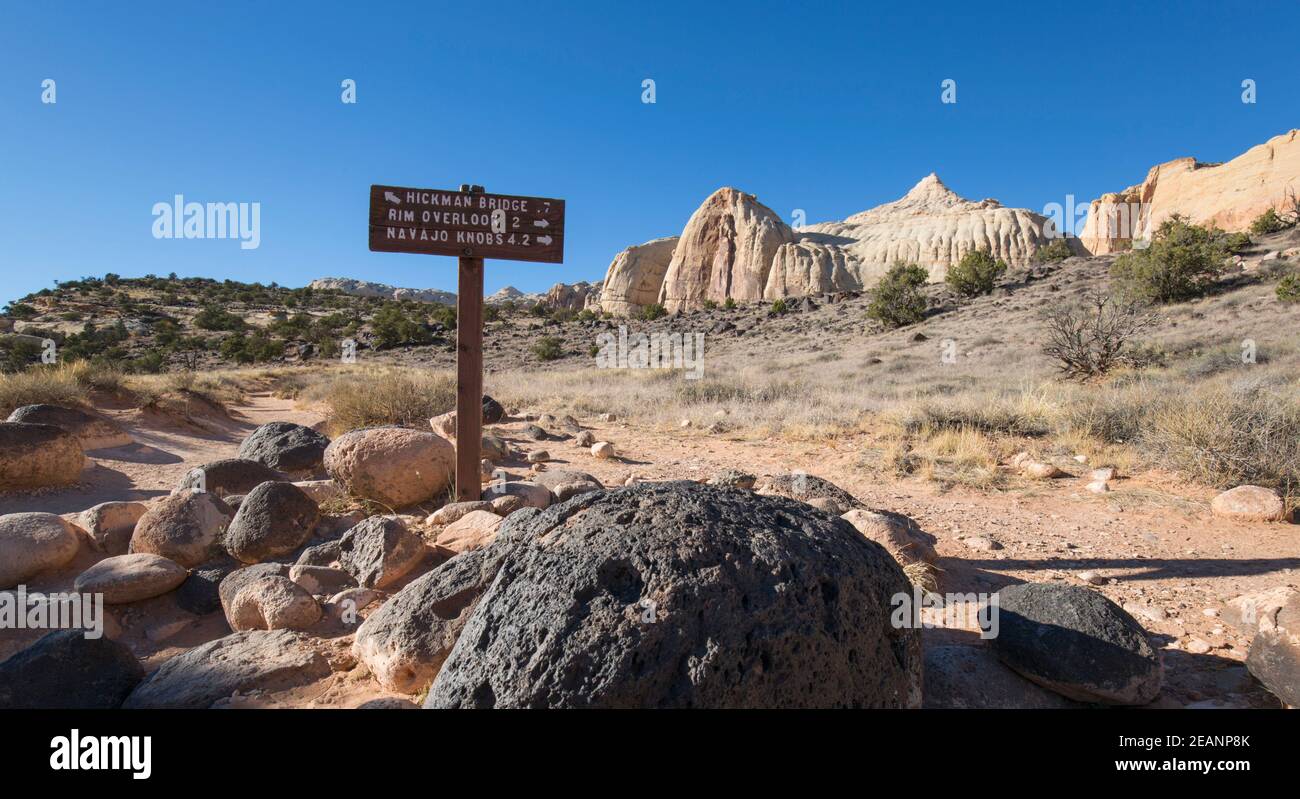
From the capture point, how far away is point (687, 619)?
170 centimetres

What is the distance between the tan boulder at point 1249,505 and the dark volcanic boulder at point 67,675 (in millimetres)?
7305

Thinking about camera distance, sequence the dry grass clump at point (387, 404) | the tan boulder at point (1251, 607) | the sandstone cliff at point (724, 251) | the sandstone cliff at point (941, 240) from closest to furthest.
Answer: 1. the tan boulder at point (1251, 607)
2. the dry grass clump at point (387, 404)
3. the sandstone cliff at point (941, 240)
4. the sandstone cliff at point (724, 251)

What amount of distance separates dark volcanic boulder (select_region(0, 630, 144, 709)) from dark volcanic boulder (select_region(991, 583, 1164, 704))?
363cm

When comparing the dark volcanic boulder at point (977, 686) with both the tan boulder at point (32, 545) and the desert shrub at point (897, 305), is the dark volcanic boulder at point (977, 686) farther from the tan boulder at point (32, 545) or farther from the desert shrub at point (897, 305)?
the desert shrub at point (897, 305)

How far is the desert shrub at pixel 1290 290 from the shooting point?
53.5 feet

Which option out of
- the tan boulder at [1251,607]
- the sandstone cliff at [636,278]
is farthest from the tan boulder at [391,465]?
the sandstone cliff at [636,278]

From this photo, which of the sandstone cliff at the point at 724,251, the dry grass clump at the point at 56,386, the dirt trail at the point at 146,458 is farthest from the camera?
the sandstone cliff at the point at 724,251

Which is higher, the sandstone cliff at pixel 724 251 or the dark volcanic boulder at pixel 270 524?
the sandstone cliff at pixel 724 251

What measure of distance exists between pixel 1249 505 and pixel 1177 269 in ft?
68.2

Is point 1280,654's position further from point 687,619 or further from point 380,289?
point 380,289

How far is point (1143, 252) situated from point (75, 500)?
28817mm

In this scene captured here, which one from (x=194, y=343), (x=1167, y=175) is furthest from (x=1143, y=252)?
(x=1167, y=175)

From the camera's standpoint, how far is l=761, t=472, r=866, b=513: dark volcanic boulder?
5.11 meters

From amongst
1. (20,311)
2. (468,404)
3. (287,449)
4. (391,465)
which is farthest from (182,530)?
(20,311)
